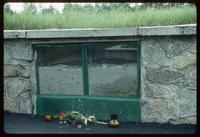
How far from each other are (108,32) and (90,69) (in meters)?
0.74

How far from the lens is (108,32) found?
575cm

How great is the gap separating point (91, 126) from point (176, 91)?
1399 millimetres

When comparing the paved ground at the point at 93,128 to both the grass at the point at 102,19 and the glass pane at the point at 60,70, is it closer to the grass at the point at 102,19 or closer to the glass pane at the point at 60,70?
the glass pane at the point at 60,70

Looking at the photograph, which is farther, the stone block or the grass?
the grass

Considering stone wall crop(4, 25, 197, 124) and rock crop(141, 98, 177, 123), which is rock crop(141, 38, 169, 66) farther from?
rock crop(141, 98, 177, 123)

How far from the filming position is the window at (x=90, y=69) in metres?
5.92

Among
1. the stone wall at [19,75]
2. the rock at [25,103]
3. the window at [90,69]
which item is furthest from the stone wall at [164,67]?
the rock at [25,103]

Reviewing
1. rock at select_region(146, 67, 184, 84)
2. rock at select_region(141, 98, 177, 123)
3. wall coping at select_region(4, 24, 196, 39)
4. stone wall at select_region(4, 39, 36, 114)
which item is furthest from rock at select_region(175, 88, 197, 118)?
stone wall at select_region(4, 39, 36, 114)

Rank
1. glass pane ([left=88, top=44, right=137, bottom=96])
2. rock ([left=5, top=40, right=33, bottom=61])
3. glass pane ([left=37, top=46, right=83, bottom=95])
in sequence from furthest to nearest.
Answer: rock ([left=5, top=40, right=33, bottom=61]), glass pane ([left=37, top=46, right=83, bottom=95]), glass pane ([left=88, top=44, right=137, bottom=96])

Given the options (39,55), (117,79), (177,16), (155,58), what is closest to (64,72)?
(39,55)

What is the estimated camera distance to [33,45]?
20.7ft

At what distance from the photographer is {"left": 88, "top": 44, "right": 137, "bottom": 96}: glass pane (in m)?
5.91

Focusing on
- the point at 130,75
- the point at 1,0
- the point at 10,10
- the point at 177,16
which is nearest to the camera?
the point at 1,0

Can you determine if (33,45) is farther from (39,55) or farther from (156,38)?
(156,38)
